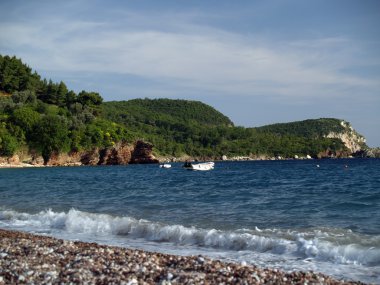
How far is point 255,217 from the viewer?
67.5 feet

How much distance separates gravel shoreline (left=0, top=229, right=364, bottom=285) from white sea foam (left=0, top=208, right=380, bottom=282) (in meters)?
2.23

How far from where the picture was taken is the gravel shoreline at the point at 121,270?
30.0 ft

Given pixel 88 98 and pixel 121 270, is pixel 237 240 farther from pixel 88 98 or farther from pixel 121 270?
pixel 88 98

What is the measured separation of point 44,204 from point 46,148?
8081cm

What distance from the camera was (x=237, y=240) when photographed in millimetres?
15211

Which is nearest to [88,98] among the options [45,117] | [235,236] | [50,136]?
[45,117]

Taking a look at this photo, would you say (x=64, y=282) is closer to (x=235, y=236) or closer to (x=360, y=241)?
(x=235, y=236)

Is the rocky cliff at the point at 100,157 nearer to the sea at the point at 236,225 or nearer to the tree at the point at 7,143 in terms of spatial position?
the tree at the point at 7,143

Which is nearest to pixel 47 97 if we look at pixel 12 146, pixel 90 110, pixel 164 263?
pixel 90 110

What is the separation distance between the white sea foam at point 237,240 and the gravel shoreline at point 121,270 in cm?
223

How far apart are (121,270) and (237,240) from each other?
6262 millimetres

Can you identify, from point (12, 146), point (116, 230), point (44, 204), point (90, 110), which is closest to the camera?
point (116, 230)

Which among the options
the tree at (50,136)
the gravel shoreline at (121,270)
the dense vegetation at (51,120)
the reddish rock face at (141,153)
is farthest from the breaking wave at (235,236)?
the reddish rock face at (141,153)

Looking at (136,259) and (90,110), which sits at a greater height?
(90,110)
